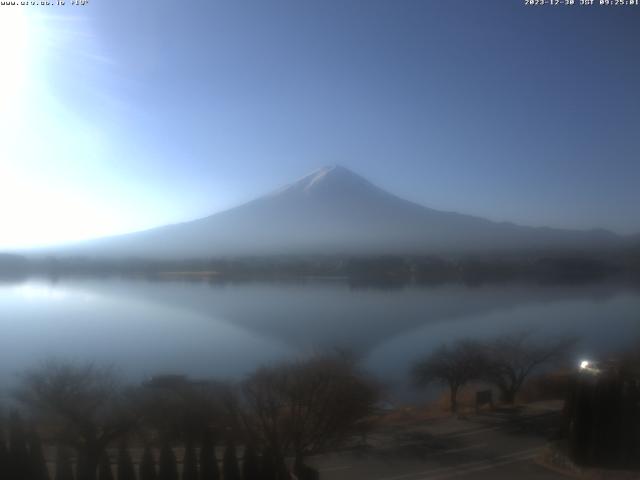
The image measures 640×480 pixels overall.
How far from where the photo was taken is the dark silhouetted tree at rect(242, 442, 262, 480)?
3162 mm

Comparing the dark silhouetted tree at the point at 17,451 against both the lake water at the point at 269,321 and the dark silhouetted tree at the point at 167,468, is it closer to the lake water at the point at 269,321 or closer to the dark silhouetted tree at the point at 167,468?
the lake water at the point at 269,321

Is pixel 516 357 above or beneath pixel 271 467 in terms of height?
above

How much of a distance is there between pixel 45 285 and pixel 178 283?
1.08m

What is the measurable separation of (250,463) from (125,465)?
2.54ft

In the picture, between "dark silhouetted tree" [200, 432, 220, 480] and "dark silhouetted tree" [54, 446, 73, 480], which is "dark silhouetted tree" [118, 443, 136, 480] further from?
"dark silhouetted tree" [200, 432, 220, 480]

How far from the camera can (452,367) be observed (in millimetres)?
4121

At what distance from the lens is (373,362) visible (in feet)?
12.6

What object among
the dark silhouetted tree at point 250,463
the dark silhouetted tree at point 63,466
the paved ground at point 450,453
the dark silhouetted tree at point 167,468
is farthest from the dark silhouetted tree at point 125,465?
the paved ground at point 450,453

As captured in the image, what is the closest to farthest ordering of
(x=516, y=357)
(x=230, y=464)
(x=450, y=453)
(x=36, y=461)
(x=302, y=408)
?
(x=36, y=461) < (x=230, y=464) < (x=302, y=408) < (x=450, y=453) < (x=516, y=357)

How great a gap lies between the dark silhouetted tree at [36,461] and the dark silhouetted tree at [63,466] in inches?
2.9

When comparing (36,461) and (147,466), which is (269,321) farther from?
(36,461)

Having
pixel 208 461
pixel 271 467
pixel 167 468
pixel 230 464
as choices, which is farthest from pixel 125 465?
pixel 271 467

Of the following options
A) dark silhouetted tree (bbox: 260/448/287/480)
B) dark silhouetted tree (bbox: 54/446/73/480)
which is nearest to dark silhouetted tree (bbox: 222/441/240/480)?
dark silhouetted tree (bbox: 260/448/287/480)

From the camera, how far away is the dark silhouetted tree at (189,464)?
3.09 metres
